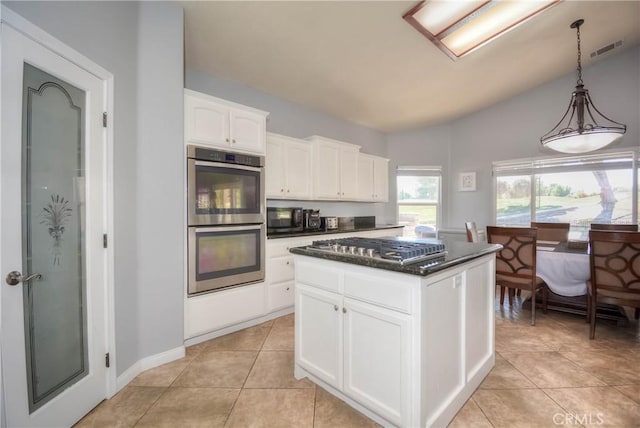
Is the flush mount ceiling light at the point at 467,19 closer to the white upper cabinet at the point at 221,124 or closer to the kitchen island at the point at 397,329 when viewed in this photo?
Answer: the white upper cabinet at the point at 221,124

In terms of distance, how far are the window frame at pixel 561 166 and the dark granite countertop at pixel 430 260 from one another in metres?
3.51

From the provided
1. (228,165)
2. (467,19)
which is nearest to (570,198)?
(467,19)

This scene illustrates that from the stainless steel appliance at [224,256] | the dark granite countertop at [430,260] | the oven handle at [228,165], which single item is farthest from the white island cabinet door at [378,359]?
the oven handle at [228,165]

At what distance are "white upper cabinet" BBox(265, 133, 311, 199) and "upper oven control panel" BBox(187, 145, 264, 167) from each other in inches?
15.6

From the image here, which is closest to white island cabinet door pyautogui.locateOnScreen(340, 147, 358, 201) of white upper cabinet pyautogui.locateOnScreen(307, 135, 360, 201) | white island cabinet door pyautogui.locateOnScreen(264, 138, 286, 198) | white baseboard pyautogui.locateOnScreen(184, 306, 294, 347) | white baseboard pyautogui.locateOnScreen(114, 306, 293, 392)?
white upper cabinet pyautogui.locateOnScreen(307, 135, 360, 201)

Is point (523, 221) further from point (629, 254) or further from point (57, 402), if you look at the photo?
point (57, 402)

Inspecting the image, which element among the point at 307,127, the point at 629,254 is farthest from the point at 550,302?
the point at 307,127

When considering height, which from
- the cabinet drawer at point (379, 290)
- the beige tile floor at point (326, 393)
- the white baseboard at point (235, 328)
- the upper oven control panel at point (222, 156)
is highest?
the upper oven control panel at point (222, 156)

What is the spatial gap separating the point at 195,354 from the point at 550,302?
3.84 metres

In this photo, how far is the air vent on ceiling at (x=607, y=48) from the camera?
3.57 meters

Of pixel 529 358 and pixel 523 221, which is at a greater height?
pixel 523 221

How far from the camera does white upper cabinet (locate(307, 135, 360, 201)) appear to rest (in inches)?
148

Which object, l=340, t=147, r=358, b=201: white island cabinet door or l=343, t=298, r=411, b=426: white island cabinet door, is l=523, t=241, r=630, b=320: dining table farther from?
l=343, t=298, r=411, b=426: white island cabinet door

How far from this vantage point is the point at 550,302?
329 cm
